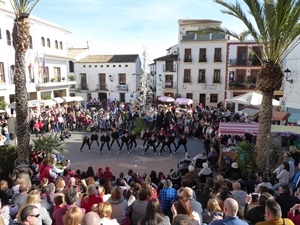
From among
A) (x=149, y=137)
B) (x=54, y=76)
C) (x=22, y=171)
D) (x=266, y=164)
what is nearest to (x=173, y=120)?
(x=149, y=137)

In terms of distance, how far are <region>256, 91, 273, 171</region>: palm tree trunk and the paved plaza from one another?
3.88 metres

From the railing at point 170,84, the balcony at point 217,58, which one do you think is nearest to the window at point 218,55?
the balcony at point 217,58

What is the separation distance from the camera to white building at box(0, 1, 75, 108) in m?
22.5

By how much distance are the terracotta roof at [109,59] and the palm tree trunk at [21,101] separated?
29.6 meters

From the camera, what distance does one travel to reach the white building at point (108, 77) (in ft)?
126

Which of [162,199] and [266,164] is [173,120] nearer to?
[266,164]

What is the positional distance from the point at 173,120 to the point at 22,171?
12.8 metres

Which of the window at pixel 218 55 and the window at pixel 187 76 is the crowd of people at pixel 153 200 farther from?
the window at pixel 187 76

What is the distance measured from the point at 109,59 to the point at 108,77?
2.64 m

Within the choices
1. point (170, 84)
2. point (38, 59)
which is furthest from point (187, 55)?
point (38, 59)

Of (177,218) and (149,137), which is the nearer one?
(177,218)

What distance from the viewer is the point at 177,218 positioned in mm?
→ 3203

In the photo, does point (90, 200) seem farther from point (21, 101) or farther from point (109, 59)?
point (109, 59)

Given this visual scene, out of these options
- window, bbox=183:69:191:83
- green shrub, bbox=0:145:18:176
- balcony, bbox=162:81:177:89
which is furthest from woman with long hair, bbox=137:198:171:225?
balcony, bbox=162:81:177:89
